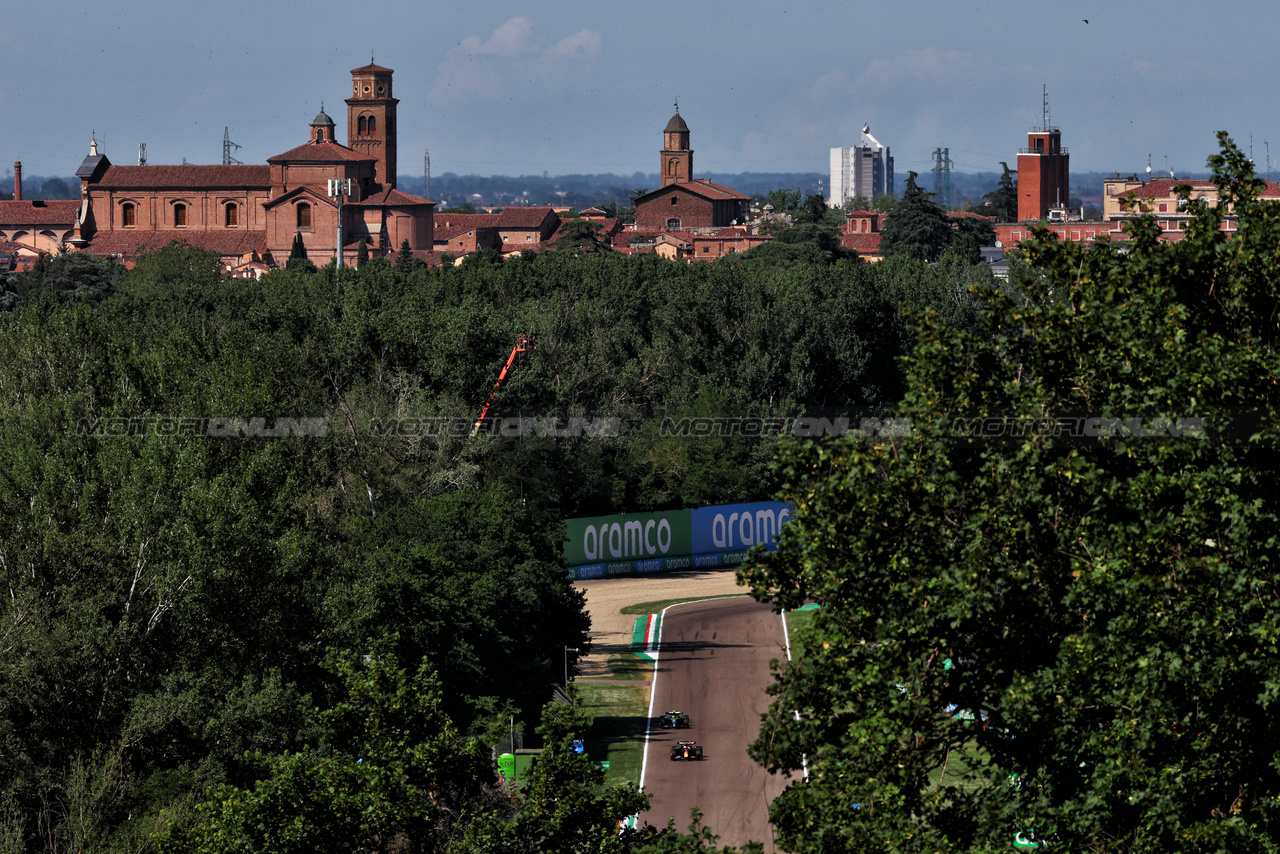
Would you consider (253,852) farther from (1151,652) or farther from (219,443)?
(219,443)

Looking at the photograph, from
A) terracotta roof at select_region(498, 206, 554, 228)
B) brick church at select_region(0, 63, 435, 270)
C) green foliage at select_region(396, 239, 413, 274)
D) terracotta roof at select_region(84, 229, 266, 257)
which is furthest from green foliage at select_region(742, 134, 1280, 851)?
terracotta roof at select_region(498, 206, 554, 228)

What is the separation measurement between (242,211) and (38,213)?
27.2 meters

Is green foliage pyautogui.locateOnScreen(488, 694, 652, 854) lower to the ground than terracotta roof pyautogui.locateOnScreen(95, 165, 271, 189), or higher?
lower

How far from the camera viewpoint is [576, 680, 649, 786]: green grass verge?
32.3 metres

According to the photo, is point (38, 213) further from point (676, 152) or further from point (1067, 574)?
point (1067, 574)

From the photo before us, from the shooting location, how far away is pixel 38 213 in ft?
499

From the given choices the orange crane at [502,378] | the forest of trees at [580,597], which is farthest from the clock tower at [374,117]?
the forest of trees at [580,597]

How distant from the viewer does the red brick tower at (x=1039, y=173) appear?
165375mm

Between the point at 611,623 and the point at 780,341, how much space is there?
22036mm

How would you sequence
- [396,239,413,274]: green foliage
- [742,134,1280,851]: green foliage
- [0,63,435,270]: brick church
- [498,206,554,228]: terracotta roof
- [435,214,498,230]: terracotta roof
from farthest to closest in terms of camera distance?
1. [435,214,498,230]: terracotta roof
2. [498,206,554,228]: terracotta roof
3. [0,63,435,270]: brick church
4. [396,239,413,274]: green foliage
5. [742,134,1280,851]: green foliage

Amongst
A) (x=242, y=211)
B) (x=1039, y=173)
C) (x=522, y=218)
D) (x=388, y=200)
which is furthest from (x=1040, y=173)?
(x=242, y=211)

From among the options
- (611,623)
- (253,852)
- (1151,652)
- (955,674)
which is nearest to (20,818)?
(253,852)

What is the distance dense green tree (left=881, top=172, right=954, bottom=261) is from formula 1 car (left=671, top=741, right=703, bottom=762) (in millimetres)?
80883

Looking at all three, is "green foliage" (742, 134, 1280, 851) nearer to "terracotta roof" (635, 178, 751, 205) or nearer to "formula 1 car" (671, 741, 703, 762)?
"formula 1 car" (671, 741, 703, 762)
